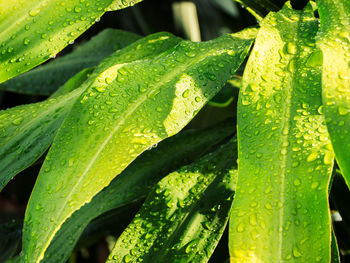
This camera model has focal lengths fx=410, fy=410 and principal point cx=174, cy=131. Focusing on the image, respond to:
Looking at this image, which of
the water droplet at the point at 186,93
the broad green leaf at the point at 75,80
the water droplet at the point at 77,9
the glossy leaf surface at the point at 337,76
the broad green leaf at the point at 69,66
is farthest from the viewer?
the broad green leaf at the point at 69,66

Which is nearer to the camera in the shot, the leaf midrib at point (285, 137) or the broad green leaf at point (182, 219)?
the leaf midrib at point (285, 137)

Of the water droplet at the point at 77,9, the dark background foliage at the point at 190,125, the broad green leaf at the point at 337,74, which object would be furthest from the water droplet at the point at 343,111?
the water droplet at the point at 77,9

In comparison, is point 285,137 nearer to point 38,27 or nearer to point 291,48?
point 291,48

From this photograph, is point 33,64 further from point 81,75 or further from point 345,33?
point 345,33

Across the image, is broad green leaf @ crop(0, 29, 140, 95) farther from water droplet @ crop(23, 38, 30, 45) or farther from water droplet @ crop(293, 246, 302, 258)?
water droplet @ crop(293, 246, 302, 258)

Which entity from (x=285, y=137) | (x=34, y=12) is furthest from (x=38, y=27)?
(x=285, y=137)

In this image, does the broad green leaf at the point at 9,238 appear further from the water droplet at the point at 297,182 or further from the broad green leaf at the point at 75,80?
the water droplet at the point at 297,182
